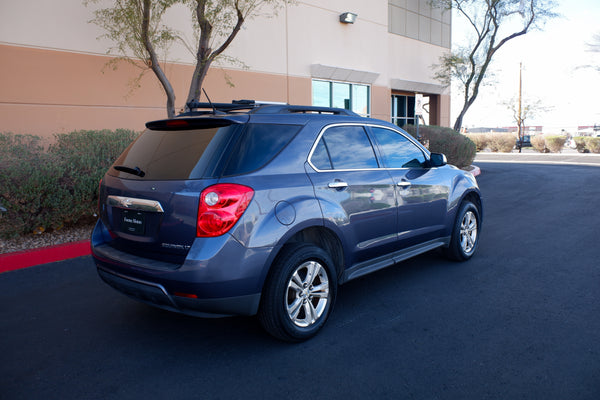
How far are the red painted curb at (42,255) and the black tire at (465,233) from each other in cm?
477

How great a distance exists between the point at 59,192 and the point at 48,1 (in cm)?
568

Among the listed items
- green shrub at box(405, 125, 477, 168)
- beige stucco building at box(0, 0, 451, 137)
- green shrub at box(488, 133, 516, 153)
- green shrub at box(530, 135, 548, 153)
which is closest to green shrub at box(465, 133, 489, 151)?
green shrub at box(488, 133, 516, 153)

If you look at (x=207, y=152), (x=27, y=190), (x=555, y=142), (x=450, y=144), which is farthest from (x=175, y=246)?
(x=555, y=142)

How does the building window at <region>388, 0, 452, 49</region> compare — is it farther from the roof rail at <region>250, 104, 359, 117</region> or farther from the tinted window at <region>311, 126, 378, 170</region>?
the tinted window at <region>311, 126, 378, 170</region>

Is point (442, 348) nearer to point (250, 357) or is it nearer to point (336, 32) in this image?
point (250, 357)

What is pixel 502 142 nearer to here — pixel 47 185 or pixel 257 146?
pixel 47 185

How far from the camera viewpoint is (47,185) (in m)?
6.10

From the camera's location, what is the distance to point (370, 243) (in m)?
4.11

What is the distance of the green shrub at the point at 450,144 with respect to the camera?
16219 millimetres

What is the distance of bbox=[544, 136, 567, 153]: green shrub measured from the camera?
3317 centimetres

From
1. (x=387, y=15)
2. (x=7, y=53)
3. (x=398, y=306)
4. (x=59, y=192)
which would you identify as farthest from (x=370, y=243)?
(x=387, y=15)

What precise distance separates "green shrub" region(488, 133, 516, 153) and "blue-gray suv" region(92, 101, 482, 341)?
34767 millimetres

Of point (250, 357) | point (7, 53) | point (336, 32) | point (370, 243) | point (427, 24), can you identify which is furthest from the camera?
point (427, 24)

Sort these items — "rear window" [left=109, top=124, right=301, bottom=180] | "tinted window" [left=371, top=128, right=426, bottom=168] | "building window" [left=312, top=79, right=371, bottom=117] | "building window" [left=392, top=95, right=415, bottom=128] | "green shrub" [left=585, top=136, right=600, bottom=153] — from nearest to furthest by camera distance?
"rear window" [left=109, top=124, right=301, bottom=180] → "tinted window" [left=371, top=128, right=426, bottom=168] → "building window" [left=312, top=79, right=371, bottom=117] → "building window" [left=392, top=95, right=415, bottom=128] → "green shrub" [left=585, top=136, right=600, bottom=153]
